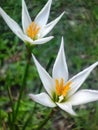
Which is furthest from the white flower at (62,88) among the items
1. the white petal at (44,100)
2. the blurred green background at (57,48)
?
the blurred green background at (57,48)

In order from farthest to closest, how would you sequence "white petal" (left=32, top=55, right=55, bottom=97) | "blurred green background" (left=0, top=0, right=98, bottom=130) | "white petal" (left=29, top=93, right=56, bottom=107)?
1. "blurred green background" (left=0, top=0, right=98, bottom=130)
2. "white petal" (left=32, top=55, right=55, bottom=97)
3. "white petal" (left=29, top=93, right=56, bottom=107)

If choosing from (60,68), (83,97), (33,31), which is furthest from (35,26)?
(83,97)

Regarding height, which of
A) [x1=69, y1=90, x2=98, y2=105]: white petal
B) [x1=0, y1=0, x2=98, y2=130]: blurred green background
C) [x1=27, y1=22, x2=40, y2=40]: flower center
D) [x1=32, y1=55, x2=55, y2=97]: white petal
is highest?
[x1=27, y1=22, x2=40, y2=40]: flower center

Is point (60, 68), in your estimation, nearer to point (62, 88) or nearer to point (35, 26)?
point (62, 88)

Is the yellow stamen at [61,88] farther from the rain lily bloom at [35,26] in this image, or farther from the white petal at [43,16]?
the white petal at [43,16]

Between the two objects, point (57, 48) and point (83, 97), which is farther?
point (57, 48)

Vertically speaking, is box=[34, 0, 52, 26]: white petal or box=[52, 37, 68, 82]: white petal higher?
box=[34, 0, 52, 26]: white petal

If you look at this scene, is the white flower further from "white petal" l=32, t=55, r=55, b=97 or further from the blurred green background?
the blurred green background

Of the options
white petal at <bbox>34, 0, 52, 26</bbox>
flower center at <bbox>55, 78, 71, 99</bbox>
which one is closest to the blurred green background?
white petal at <bbox>34, 0, 52, 26</bbox>
